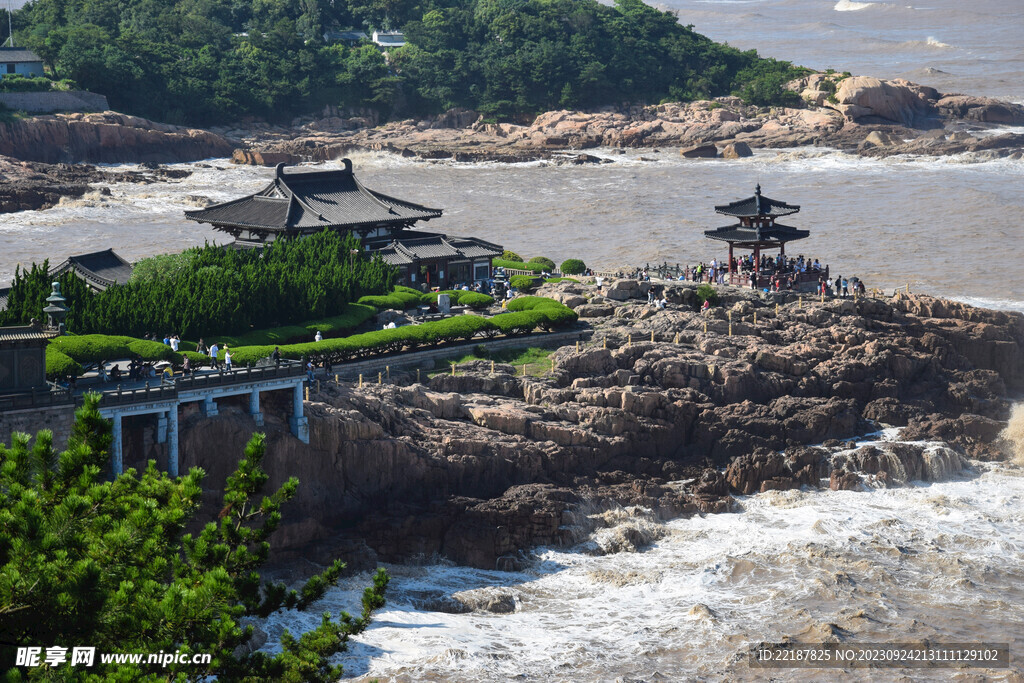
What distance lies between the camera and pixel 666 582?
154 feet

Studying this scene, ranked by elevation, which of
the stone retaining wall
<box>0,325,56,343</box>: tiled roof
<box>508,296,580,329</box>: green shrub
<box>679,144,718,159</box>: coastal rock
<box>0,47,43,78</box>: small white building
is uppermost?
<box>0,47,43,78</box>: small white building

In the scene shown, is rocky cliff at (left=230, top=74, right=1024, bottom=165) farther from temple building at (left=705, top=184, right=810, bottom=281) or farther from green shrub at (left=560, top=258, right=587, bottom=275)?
temple building at (left=705, top=184, right=810, bottom=281)

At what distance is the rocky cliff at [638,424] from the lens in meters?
48.5

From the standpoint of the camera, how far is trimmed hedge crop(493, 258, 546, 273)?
78375mm

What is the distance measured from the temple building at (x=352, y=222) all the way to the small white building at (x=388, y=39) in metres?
118

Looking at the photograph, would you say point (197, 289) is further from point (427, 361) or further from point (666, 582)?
point (666, 582)

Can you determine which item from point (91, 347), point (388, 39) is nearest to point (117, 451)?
point (91, 347)

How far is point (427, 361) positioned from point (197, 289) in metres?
9.64


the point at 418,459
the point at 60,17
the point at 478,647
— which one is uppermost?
the point at 60,17

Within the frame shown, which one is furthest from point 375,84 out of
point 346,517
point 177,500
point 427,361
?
point 177,500

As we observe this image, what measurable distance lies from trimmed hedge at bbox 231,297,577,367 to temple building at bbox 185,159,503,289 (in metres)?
7.85

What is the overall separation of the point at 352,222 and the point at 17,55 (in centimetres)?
8411

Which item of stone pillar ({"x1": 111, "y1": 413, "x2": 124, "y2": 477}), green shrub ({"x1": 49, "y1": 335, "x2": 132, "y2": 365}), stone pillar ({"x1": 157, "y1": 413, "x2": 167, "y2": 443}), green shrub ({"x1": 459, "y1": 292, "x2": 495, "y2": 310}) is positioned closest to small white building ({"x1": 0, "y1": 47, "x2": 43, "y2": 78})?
green shrub ({"x1": 459, "y1": 292, "x2": 495, "y2": 310})

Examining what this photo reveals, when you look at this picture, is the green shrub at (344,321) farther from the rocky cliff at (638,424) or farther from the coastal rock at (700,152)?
the coastal rock at (700,152)
